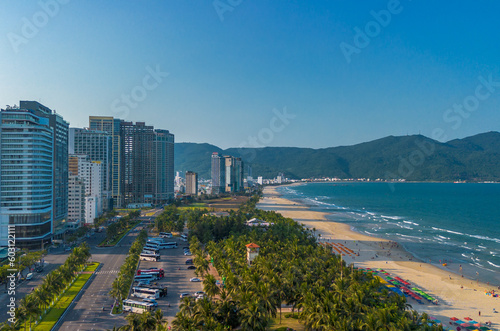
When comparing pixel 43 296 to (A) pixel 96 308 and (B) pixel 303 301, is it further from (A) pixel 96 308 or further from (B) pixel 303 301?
(B) pixel 303 301

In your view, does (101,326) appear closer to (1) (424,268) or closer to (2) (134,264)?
(2) (134,264)

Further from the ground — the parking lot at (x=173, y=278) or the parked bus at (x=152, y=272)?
the parked bus at (x=152, y=272)

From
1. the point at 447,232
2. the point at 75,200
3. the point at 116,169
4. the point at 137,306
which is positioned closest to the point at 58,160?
the point at 75,200

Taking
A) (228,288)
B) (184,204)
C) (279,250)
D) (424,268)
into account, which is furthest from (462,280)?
(184,204)

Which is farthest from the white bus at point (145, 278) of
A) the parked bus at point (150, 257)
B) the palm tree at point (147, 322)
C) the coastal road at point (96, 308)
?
the palm tree at point (147, 322)

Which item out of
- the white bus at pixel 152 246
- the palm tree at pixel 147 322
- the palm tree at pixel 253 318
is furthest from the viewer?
the white bus at pixel 152 246

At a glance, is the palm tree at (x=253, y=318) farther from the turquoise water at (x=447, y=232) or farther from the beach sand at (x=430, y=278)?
the turquoise water at (x=447, y=232)
